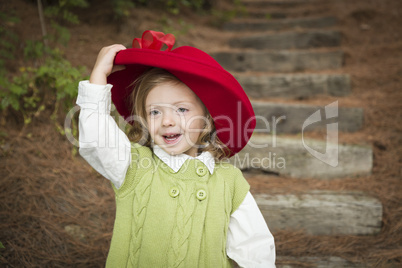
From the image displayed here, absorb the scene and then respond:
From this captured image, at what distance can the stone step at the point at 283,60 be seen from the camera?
445cm

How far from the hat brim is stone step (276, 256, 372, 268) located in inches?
34.5

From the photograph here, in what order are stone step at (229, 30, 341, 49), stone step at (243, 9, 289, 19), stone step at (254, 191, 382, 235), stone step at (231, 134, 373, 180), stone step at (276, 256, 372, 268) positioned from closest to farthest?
stone step at (276, 256, 372, 268), stone step at (254, 191, 382, 235), stone step at (231, 134, 373, 180), stone step at (229, 30, 341, 49), stone step at (243, 9, 289, 19)

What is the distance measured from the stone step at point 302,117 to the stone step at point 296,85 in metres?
0.55

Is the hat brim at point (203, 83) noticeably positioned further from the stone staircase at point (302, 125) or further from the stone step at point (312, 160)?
the stone step at point (312, 160)

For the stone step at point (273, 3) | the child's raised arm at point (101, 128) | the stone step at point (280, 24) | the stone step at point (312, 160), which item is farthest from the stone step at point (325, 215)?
the stone step at point (273, 3)

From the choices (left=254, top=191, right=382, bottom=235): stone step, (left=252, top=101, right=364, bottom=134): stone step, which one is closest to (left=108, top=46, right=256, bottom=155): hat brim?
(left=254, top=191, right=382, bottom=235): stone step

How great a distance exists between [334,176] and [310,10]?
198 inches

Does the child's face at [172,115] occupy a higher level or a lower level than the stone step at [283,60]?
lower

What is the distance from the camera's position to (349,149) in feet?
9.32

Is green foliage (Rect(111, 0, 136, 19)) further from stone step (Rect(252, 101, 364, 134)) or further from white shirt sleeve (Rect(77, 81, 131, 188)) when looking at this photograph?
white shirt sleeve (Rect(77, 81, 131, 188))

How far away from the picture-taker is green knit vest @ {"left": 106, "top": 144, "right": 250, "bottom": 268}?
56.6 inches

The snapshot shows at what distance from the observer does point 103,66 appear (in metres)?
1.36

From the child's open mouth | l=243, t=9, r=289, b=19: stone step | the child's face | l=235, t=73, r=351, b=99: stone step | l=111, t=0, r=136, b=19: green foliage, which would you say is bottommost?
the child's open mouth

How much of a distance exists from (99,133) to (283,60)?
3.75 m
